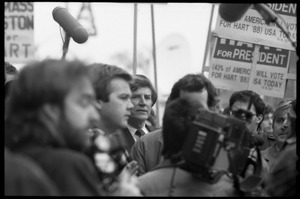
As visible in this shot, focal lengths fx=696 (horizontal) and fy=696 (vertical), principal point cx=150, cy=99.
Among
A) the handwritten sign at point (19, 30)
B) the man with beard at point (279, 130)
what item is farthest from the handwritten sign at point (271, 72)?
the handwritten sign at point (19, 30)

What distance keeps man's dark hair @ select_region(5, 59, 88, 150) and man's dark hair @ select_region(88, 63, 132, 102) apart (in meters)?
1.55

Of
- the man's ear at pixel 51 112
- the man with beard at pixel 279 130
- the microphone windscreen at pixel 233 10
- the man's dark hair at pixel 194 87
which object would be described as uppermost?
the microphone windscreen at pixel 233 10

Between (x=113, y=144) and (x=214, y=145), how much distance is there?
494 millimetres

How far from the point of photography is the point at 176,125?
3645mm

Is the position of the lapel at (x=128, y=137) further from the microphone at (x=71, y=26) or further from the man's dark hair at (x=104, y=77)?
the man's dark hair at (x=104, y=77)

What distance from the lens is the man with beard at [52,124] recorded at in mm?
2617

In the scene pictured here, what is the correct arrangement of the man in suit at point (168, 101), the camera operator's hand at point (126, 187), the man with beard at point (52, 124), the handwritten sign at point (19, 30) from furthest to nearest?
the handwritten sign at point (19, 30) → the man in suit at point (168, 101) → the camera operator's hand at point (126, 187) → the man with beard at point (52, 124)

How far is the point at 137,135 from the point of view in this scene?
5922mm

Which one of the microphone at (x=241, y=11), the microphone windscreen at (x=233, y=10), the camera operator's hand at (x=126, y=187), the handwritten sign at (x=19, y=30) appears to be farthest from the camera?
the handwritten sign at (x=19, y=30)

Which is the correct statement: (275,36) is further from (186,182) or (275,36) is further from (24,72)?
(24,72)

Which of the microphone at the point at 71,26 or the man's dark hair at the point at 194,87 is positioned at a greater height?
the microphone at the point at 71,26

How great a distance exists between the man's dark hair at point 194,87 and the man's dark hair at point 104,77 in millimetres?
456

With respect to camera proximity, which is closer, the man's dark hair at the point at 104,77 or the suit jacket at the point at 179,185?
the suit jacket at the point at 179,185
